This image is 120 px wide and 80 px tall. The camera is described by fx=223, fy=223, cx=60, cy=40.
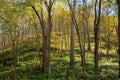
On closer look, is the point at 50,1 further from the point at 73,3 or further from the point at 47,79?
the point at 47,79

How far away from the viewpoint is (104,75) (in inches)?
630

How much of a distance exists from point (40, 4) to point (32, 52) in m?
16.0

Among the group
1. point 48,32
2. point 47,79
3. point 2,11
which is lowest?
point 47,79

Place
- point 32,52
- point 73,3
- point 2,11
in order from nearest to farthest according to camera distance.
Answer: point 2,11 → point 73,3 → point 32,52

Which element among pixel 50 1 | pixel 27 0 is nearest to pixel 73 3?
pixel 50 1

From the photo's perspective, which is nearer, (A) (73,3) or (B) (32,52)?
(A) (73,3)

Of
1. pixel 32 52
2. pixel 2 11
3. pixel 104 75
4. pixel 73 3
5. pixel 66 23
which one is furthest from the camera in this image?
pixel 66 23

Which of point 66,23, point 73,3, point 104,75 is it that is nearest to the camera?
point 104,75

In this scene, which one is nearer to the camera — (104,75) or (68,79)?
(68,79)

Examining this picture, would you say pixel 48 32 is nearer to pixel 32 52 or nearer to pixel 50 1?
pixel 50 1

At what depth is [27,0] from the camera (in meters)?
15.4

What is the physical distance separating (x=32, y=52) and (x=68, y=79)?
1711cm

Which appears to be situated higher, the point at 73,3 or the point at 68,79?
the point at 73,3

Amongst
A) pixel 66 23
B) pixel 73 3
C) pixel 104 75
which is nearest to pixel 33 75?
pixel 104 75
